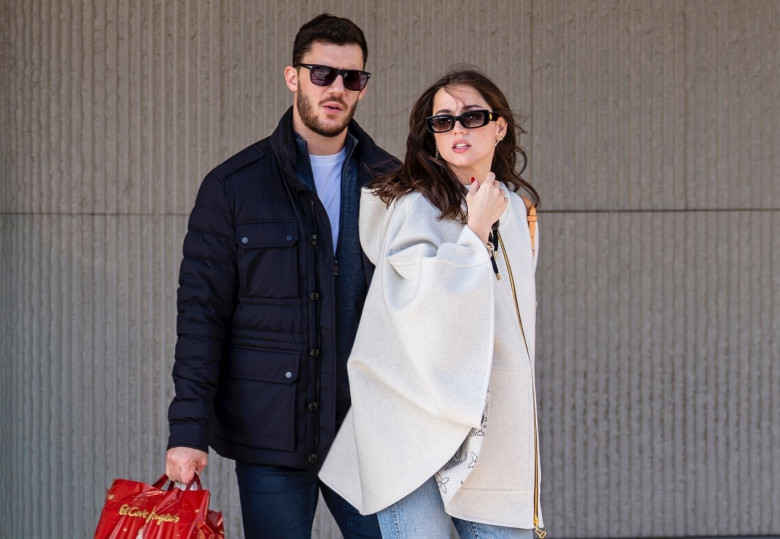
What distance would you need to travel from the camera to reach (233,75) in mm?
4988

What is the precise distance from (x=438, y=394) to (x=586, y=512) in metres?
3.04

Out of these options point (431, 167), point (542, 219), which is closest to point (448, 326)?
point (431, 167)

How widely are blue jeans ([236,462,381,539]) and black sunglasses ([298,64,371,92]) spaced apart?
1.11 meters

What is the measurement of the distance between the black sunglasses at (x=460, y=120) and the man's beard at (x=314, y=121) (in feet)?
1.65

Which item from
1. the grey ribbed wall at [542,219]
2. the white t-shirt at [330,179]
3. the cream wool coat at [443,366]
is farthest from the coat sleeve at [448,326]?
the grey ribbed wall at [542,219]

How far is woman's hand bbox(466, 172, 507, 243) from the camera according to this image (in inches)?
99.2

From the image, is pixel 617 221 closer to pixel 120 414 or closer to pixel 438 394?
pixel 120 414

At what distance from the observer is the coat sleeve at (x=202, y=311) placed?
2.96 metres

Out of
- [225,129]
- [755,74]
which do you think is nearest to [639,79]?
[755,74]

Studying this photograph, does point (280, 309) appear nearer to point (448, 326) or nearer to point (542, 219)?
point (448, 326)

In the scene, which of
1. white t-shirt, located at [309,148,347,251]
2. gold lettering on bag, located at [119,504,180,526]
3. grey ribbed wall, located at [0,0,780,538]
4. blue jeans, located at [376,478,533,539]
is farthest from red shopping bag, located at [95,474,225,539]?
grey ribbed wall, located at [0,0,780,538]

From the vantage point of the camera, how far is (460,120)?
8.68 feet

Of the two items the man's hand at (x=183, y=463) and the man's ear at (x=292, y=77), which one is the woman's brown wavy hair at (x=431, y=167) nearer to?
the man's ear at (x=292, y=77)

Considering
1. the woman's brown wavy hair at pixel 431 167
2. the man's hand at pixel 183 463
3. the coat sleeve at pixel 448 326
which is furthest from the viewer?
the man's hand at pixel 183 463
